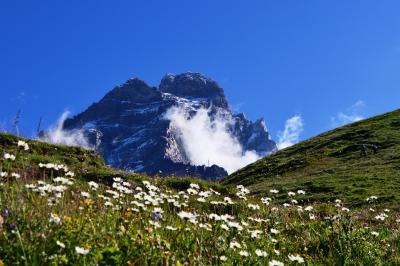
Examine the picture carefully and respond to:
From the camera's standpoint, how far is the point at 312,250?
11.4 metres

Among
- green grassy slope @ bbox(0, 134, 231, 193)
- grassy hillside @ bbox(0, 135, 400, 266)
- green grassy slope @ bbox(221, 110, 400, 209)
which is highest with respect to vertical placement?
green grassy slope @ bbox(221, 110, 400, 209)

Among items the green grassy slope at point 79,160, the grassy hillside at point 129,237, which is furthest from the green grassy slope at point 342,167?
the grassy hillside at point 129,237

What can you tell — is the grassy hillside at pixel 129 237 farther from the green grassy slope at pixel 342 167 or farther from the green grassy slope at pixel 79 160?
the green grassy slope at pixel 342 167

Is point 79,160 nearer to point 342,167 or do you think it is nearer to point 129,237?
point 129,237

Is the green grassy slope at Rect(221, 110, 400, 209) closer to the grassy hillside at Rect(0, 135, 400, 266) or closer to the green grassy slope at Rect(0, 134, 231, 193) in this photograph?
the green grassy slope at Rect(0, 134, 231, 193)

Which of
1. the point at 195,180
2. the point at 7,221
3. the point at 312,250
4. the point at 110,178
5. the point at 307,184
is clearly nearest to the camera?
the point at 7,221

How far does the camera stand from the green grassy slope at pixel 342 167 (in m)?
31.9

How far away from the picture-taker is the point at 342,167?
43.1 metres

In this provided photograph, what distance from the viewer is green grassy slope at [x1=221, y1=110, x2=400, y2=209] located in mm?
31906

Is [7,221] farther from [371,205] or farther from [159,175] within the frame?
[371,205]

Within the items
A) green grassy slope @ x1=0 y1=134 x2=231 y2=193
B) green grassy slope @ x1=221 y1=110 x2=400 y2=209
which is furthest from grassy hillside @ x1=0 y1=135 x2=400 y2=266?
green grassy slope @ x1=221 y1=110 x2=400 y2=209

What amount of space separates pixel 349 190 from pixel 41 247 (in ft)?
92.8

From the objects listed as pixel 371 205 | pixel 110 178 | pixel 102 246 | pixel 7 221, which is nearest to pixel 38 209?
pixel 7 221

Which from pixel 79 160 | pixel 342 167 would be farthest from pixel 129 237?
pixel 342 167
